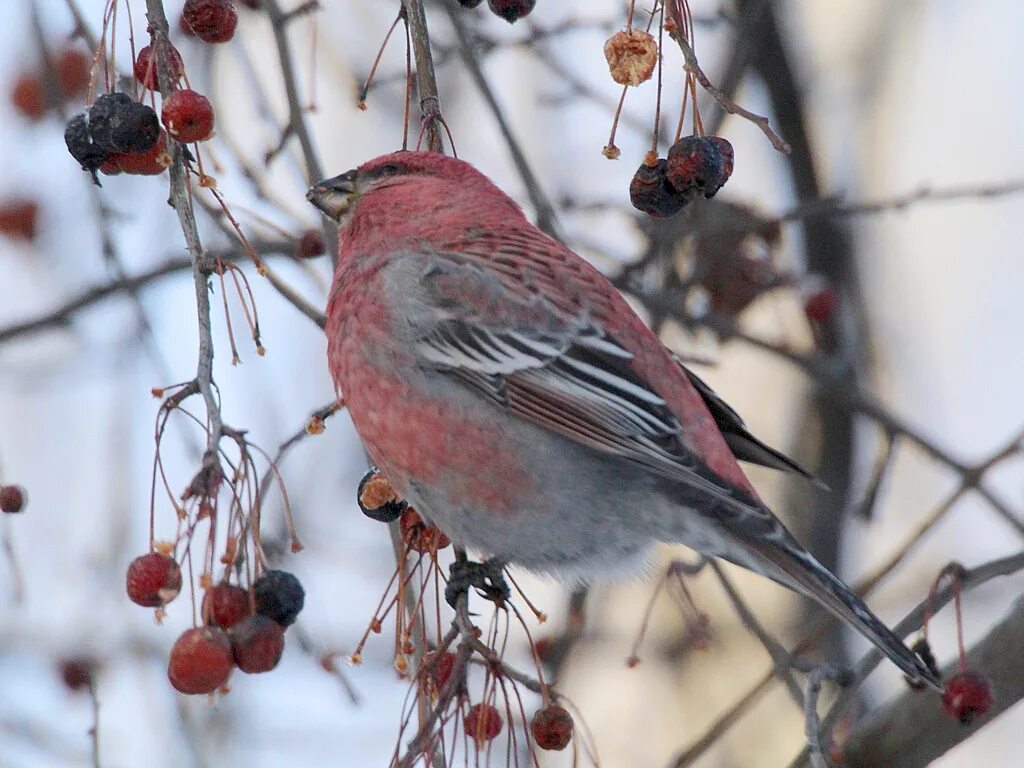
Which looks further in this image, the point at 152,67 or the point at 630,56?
the point at 630,56

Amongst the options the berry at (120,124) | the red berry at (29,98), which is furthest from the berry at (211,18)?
the red berry at (29,98)

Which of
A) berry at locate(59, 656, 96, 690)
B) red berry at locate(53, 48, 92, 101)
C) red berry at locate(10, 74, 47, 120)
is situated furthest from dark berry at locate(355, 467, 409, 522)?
red berry at locate(10, 74, 47, 120)

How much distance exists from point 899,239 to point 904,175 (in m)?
0.38

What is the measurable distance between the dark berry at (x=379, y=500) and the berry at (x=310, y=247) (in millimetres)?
564

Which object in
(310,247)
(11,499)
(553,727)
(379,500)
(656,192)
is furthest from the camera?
(310,247)

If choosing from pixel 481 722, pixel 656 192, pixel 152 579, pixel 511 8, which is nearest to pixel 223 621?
pixel 152 579

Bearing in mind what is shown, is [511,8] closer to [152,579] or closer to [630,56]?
[630,56]

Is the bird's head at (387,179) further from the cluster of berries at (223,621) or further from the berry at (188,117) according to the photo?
the cluster of berries at (223,621)

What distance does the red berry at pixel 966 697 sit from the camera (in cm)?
249

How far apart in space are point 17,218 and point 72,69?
56 centimetres

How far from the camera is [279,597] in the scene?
2.09 metres

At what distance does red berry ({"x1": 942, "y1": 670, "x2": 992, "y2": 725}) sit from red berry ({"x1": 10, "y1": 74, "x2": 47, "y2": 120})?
2.88 m

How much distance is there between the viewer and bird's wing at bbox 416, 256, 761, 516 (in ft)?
8.68

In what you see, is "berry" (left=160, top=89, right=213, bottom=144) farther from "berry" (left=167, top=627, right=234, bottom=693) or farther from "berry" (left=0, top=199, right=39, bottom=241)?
"berry" (left=0, top=199, right=39, bottom=241)
